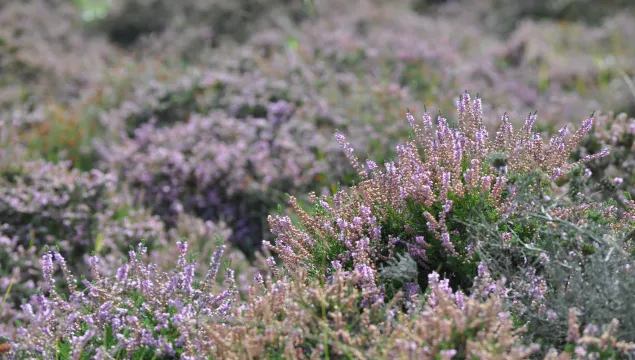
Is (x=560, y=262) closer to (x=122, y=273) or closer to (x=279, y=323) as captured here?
(x=279, y=323)

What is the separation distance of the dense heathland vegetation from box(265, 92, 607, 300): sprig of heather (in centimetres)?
1

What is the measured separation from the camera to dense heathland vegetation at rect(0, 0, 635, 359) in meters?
2.37

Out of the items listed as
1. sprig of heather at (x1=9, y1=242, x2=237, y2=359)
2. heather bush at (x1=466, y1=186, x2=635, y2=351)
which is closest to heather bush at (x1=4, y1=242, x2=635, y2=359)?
sprig of heather at (x1=9, y1=242, x2=237, y2=359)

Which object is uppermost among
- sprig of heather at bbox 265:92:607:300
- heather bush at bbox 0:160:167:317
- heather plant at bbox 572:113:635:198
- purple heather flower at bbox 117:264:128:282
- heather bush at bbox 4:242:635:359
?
heather plant at bbox 572:113:635:198

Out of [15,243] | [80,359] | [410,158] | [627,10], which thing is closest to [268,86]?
[15,243]

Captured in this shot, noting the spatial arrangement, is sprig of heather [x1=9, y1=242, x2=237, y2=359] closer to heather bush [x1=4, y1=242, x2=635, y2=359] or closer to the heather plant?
heather bush [x1=4, y1=242, x2=635, y2=359]

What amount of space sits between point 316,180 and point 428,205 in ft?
9.00

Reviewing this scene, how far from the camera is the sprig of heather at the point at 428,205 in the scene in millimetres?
2678

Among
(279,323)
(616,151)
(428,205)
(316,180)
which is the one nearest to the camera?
(279,323)

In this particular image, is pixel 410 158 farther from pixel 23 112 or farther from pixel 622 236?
pixel 23 112

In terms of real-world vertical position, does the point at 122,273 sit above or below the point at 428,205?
below

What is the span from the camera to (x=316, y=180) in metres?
5.40

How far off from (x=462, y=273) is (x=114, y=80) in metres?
6.16


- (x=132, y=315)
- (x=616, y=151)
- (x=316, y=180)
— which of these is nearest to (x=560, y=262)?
(x=132, y=315)
